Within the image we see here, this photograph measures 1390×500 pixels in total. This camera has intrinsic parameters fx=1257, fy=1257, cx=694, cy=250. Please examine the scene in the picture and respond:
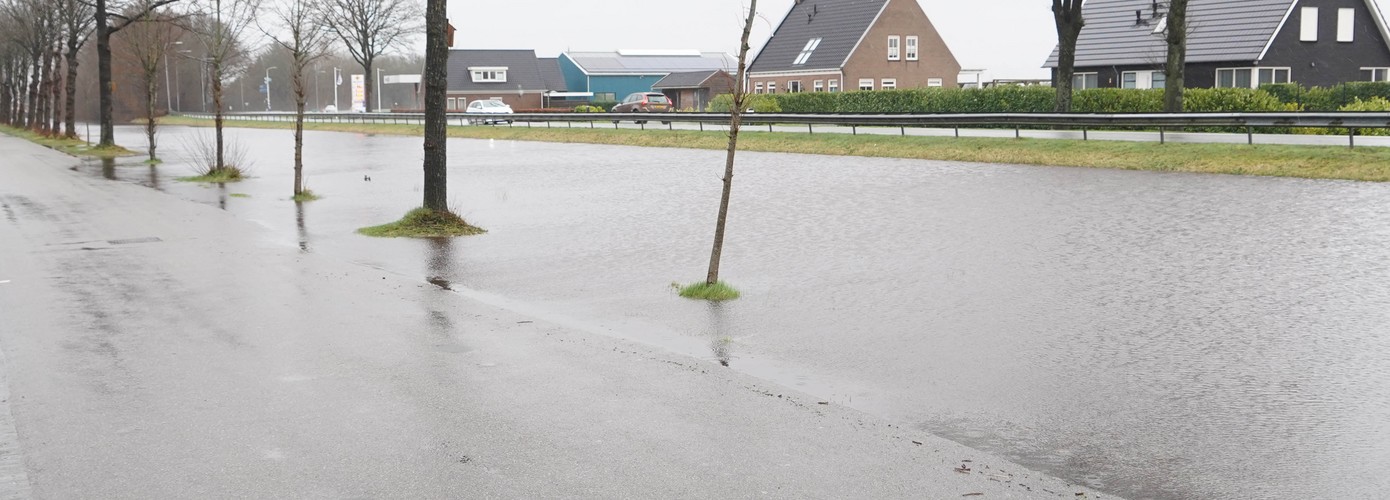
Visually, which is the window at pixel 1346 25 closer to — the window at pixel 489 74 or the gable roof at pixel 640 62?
Result: the gable roof at pixel 640 62

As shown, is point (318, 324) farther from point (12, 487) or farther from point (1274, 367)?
point (1274, 367)

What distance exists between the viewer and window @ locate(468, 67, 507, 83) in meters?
101

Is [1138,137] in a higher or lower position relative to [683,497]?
higher

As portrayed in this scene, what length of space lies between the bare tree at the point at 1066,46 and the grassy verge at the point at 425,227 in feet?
69.1

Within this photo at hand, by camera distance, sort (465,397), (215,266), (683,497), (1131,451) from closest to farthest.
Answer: (683,497)
(1131,451)
(465,397)
(215,266)

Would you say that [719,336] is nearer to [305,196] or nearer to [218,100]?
[305,196]

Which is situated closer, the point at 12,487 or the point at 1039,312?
the point at 12,487

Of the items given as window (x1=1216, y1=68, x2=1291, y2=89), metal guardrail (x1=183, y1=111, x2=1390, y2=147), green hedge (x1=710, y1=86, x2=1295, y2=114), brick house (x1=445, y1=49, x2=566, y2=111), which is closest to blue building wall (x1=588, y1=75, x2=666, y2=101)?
brick house (x1=445, y1=49, x2=566, y2=111)

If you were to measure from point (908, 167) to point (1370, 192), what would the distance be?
31.5 feet

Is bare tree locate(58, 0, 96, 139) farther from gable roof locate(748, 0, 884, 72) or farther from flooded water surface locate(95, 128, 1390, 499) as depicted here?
gable roof locate(748, 0, 884, 72)

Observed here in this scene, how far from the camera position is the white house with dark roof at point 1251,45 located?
1786 inches

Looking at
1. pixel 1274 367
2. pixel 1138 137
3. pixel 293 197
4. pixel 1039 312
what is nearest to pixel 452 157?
pixel 293 197

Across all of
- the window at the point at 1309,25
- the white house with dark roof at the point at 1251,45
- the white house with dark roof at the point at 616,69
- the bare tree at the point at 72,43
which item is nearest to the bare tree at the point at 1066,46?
the white house with dark roof at the point at 1251,45

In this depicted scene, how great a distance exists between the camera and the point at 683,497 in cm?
575
